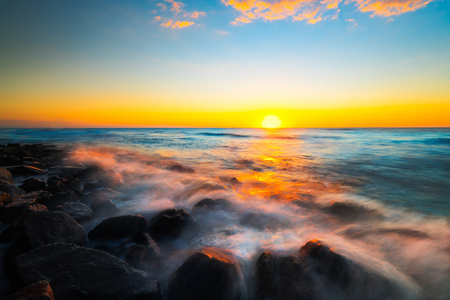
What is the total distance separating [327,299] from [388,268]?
4.23ft

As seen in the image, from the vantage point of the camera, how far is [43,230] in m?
3.04

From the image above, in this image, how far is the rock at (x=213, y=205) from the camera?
5152 millimetres

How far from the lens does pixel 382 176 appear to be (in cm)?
936

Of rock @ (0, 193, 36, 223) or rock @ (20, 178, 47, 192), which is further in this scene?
rock @ (20, 178, 47, 192)

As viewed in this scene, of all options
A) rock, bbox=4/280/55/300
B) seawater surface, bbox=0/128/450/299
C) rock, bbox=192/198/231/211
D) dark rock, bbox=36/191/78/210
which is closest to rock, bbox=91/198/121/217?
seawater surface, bbox=0/128/450/299

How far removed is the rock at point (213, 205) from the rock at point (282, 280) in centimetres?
234

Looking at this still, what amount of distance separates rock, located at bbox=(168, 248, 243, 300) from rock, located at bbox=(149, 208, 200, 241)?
1242 mm

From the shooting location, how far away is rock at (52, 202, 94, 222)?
419 cm

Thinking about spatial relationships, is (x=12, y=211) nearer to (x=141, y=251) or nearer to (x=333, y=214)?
(x=141, y=251)

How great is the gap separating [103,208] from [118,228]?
1.37 m

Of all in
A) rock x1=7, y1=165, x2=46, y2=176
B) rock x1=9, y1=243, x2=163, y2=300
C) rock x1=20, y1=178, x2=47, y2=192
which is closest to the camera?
rock x1=9, y1=243, x2=163, y2=300

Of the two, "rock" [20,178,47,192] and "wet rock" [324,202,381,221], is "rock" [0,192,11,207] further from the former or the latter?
"wet rock" [324,202,381,221]

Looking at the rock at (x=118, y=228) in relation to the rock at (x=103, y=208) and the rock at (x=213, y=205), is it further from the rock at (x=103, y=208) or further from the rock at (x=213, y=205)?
the rock at (x=213, y=205)

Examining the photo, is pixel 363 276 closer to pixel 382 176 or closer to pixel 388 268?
pixel 388 268
